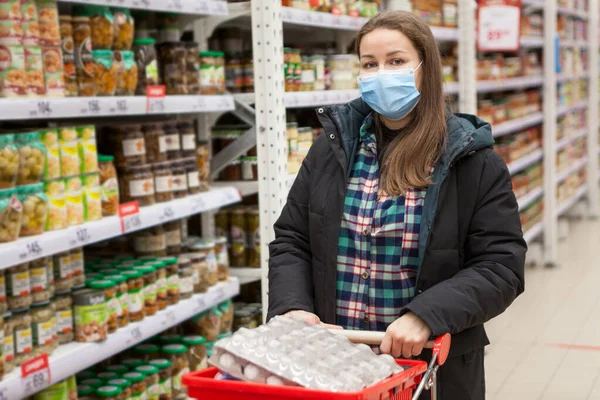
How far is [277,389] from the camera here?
4.89 feet

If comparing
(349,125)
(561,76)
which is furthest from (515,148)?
(349,125)

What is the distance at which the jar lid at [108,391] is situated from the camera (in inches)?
122

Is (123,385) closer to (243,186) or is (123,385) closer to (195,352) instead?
(195,352)

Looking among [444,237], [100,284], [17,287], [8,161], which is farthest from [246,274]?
[444,237]

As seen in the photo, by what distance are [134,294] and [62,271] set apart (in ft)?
1.10

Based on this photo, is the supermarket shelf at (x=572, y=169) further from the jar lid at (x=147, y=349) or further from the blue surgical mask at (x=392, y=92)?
the blue surgical mask at (x=392, y=92)

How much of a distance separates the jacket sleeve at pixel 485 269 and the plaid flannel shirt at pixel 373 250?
0.44ft

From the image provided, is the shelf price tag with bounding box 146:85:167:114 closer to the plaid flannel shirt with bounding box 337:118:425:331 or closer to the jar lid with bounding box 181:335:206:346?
the jar lid with bounding box 181:335:206:346

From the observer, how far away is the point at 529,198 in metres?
7.11

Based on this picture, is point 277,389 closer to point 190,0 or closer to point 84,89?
point 84,89

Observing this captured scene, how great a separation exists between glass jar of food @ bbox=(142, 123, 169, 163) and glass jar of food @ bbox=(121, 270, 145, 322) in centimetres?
47

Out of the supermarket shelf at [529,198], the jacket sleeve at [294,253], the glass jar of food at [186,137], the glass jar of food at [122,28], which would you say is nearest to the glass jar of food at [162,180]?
the glass jar of food at [186,137]

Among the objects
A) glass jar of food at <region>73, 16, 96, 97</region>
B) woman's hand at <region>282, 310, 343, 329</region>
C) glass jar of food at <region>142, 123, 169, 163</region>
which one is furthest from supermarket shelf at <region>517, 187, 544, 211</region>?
woman's hand at <region>282, 310, 343, 329</region>

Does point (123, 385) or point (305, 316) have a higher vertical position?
point (305, 316)
